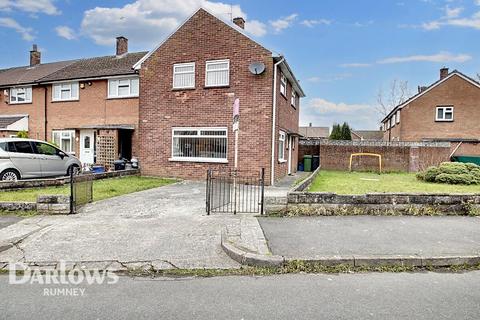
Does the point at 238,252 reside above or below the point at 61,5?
below

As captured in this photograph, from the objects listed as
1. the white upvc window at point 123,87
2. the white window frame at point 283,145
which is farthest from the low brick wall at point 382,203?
the white upvc window at point 123,87

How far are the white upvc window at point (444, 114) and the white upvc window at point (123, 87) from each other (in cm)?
2660

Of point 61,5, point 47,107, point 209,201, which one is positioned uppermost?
point 61,5

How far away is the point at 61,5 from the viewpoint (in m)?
14.5

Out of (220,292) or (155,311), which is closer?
(155,311)

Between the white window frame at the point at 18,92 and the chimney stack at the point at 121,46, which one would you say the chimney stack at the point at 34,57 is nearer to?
the white window frame at the point at 18,92

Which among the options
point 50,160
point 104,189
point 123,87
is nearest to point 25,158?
point 50,160

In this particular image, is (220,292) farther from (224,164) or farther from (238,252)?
(224,164)

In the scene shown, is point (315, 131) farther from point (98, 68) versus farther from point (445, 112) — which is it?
point (98, 68)

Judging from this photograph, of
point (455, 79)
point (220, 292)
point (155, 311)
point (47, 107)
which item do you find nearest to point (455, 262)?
point (220, 292)

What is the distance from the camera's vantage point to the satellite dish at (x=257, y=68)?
13797 mm

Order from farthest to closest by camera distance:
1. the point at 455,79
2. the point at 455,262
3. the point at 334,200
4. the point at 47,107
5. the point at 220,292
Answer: the point at 455,79, the point at 47,107, the point at 334,200, the point at 455,262, the point at 220,292

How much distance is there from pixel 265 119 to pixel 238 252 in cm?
927

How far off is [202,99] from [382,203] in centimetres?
939
